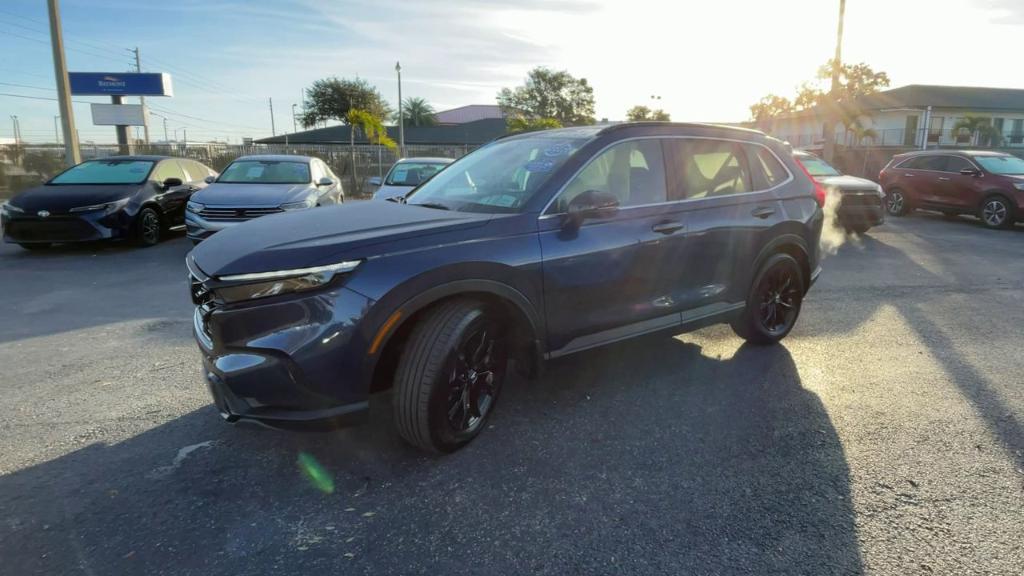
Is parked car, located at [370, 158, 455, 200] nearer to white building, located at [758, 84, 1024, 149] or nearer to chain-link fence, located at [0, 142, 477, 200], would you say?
chain-link fence, located at [0, 142, 477, 200]

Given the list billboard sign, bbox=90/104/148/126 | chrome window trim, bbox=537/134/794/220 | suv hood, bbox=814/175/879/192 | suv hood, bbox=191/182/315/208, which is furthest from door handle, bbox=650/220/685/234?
billboard sign, bbox=90/104/148/126

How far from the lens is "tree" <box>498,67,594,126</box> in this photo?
71188 millimetres

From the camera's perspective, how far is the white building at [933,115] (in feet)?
115

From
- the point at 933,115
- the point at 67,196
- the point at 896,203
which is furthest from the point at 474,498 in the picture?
the point at 933,115

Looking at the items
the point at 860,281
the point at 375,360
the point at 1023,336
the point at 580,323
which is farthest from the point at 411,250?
the point at 860,281

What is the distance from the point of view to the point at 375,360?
273 centimetres

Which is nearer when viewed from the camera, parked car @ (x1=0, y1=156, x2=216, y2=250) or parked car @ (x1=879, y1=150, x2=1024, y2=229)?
parked car @ (x1=0, y1=156, x2=216, y2=250)

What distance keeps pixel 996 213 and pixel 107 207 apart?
1650 centimetres

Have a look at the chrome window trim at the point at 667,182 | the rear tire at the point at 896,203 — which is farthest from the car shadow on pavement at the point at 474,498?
the rear tire at the point at 896,203

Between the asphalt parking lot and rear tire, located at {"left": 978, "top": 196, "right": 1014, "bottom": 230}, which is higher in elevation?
rear tire, located at {"left": 978, "top": 196, "right": 1014, "bottom": 230}

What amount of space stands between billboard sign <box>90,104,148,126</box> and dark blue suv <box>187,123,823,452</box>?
31.0 meters

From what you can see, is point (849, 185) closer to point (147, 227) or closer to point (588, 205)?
point (588, 205)

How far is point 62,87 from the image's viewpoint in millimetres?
14688

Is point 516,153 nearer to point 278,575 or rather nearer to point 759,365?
point 759,365
